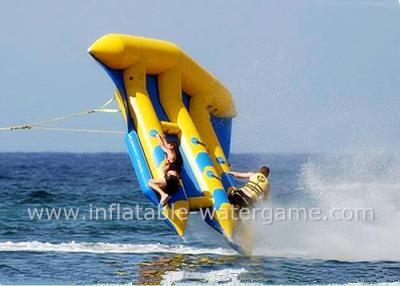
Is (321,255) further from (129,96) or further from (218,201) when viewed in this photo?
(129,96)

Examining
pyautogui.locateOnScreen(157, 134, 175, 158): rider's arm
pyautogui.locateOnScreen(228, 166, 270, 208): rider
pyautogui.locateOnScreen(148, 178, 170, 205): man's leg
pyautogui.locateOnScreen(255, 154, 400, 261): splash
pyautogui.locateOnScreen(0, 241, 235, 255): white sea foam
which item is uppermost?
pyautogui.locateOnScreen(157, 134, 175, 158): rider's arm

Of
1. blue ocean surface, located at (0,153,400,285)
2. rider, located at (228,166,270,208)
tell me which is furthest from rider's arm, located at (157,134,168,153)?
blue ocean surface, located at (0,153,400,285)

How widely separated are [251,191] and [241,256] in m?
0.86

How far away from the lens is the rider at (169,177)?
9.97 metres

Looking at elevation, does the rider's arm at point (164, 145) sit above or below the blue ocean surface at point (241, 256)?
above

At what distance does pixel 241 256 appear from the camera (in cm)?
1108

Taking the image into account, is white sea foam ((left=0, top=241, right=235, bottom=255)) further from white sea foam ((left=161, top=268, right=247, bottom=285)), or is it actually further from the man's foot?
the man's foot

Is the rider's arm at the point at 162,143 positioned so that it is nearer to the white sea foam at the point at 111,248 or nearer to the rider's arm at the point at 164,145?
the rider's arm at the point at 164,145

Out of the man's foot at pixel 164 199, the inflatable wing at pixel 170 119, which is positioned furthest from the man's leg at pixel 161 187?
the inflatable wing at pixel 170 119

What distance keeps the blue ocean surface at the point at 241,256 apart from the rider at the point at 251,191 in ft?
1.99

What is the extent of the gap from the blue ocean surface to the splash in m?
0.01

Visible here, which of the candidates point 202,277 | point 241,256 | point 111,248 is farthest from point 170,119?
point 202,277

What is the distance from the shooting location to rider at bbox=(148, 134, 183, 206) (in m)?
9.97

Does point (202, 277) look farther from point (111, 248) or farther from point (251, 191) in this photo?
point (111, 248)
